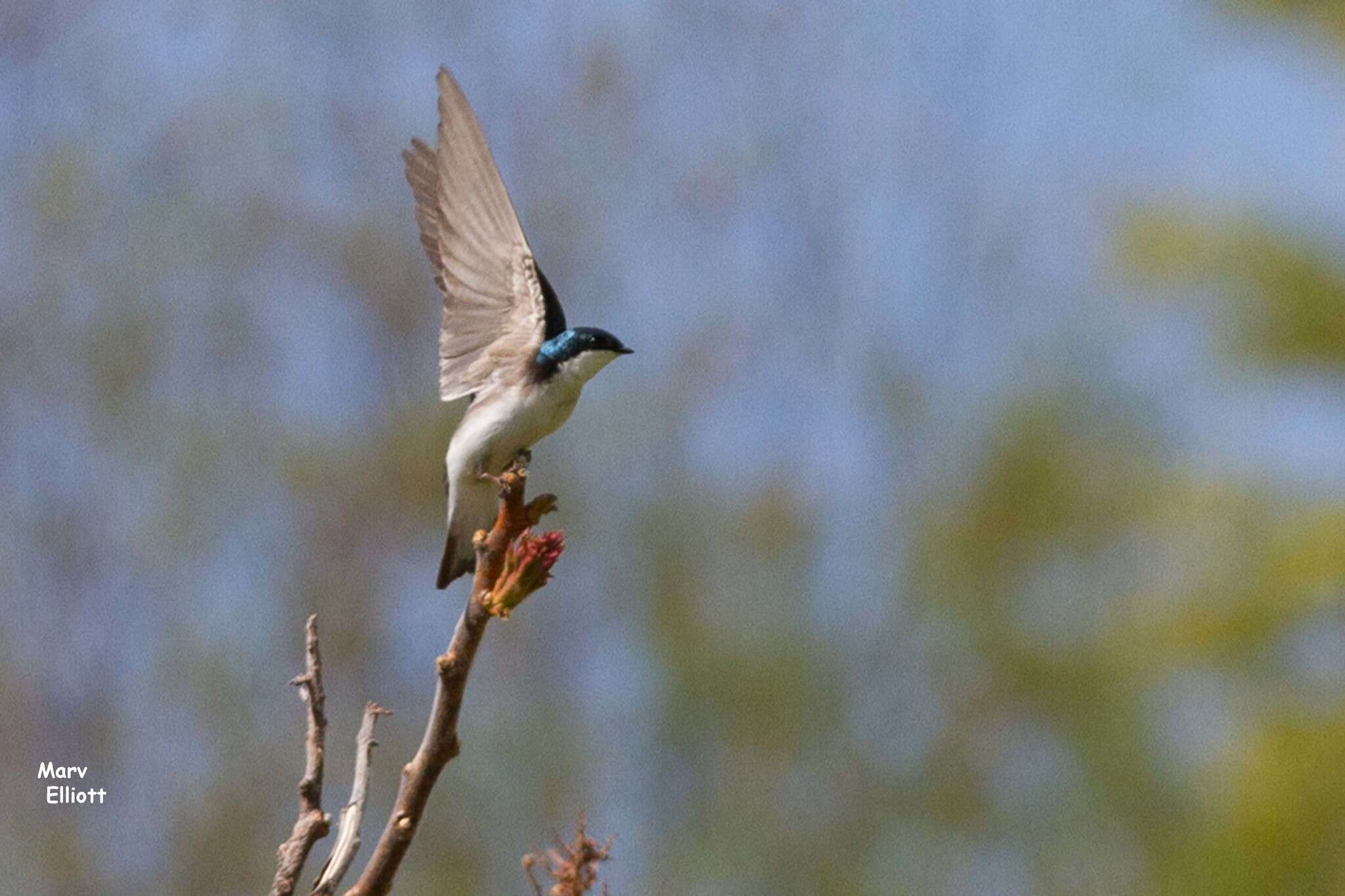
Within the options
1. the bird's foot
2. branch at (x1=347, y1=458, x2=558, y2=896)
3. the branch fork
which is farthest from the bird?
the branch fork

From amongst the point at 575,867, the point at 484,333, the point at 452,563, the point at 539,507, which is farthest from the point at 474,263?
the point at 575,867

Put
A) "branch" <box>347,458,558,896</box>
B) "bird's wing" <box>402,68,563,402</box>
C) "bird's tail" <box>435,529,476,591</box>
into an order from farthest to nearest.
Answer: "bird's tail" <box>435,529,476,591</box>, "bird's wing" <box>402,68,563,402</box>, "branch" <box>347,458,558,896</box>

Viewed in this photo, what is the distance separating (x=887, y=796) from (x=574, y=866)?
22.5ft

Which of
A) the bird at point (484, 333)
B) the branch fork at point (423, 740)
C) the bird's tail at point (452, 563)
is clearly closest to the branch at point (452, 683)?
the branch fork at point (423, 740)

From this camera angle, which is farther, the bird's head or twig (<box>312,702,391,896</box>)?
the bird's head

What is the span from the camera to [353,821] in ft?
4.35

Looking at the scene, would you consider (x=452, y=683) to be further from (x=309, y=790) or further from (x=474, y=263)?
(x=474, y=263)

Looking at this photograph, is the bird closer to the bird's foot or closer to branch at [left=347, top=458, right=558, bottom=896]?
the bird's foot

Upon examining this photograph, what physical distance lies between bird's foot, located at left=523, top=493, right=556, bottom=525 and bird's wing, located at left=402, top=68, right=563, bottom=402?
2.26ft

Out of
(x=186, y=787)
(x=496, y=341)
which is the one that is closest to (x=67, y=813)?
(x=186, y=787)

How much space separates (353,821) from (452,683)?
123 millimetres

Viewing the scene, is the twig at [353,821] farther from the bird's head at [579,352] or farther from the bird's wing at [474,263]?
the bird's head at [579,352]

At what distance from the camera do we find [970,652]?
834 centimetres

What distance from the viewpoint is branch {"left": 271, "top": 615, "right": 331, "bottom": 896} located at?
1249 mm
